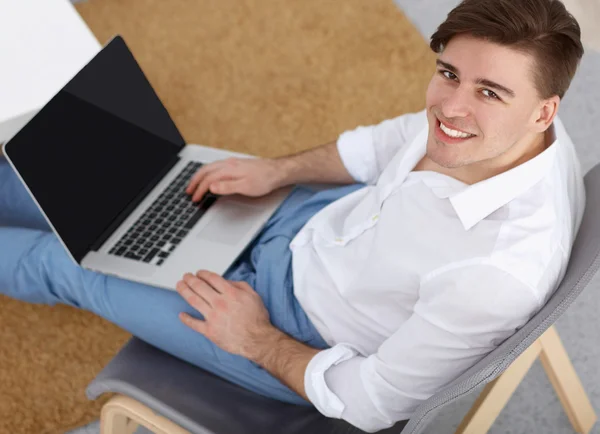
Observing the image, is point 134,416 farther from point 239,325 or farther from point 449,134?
point 449,134

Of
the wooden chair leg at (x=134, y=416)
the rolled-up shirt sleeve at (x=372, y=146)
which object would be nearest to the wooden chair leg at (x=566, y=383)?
the rolled-up shirt sleeve at (x=372, y=146)

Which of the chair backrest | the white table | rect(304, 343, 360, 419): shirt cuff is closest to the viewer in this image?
the chair backrest

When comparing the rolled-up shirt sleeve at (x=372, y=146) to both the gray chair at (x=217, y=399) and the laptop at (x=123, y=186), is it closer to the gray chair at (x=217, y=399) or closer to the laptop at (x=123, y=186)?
the laptop at (x=123, y=186)

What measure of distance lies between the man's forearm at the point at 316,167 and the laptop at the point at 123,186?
0.05 metres

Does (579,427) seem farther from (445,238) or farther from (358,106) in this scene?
(358,106)

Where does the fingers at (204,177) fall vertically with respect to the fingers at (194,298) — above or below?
above

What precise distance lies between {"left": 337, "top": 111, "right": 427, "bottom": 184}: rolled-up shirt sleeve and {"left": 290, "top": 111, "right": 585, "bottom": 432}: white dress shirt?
0.12 metres

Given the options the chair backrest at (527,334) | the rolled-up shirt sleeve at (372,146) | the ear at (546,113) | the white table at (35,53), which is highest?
the white table at (35,53)

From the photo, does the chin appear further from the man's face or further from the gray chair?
the gray chair

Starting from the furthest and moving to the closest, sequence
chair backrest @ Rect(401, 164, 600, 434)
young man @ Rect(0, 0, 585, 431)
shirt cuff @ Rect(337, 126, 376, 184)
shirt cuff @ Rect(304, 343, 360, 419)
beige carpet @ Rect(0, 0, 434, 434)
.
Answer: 1. beige carpet @ Rect(0, 0, 434, 434)
2. shirt cuff @ Rect(337, 126, 376, 184)
3. shirt cuff @ Rect(304, 343, 360, 419)
4. young man @ Rect(0, 0, 585, 431)
5. chair backrest @ Rect(401, 164, 600, 434)

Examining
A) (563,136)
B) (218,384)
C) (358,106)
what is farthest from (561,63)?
(358,106)

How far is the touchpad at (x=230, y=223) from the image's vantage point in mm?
1490

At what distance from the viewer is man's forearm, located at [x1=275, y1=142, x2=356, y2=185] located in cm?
157

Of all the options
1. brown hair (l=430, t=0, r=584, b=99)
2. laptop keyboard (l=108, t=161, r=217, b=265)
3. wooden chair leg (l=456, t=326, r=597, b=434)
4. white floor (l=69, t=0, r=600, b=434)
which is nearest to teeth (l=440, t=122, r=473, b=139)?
Result: brown hair (l=430, t=0, r=584, b=99)
